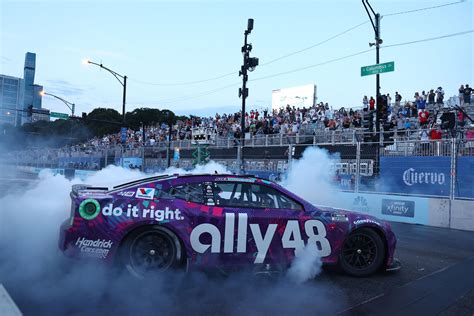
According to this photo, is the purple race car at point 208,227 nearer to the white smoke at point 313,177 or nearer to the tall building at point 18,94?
the white smoke at point 313,177

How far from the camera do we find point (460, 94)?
59.2 feet

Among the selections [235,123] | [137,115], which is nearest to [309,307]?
[235,123]

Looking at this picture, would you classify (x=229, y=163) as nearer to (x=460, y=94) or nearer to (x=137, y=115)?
(x=460, y=94)

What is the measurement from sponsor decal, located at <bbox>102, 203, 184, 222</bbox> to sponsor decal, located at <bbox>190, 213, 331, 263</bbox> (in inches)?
12.4

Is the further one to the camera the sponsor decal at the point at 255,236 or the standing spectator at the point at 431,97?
the standing spectator at the point at 431,97

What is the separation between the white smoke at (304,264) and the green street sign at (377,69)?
1028 centimetres

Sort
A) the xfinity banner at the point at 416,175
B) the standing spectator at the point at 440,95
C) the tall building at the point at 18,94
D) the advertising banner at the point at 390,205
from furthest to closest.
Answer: the tall building at the point at 18,94 → the standing spectator at the point at 440,95 → the advertising banner at the point at 390,205 → the xfinity banner at the point at 416,175

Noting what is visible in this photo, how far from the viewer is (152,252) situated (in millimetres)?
4879

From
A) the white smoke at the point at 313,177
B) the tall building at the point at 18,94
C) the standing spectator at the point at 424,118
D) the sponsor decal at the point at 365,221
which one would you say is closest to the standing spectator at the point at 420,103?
the standing spectator at the point at 424,118

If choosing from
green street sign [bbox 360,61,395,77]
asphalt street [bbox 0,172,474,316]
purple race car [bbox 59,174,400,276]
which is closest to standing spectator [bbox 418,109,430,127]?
green street sign [bbox 360,61,395,77]

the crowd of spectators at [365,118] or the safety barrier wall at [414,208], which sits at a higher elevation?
the crowd of spectators at [365,118]

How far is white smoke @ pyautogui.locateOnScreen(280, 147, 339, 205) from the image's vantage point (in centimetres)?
1262

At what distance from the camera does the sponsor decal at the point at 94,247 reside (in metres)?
4.66

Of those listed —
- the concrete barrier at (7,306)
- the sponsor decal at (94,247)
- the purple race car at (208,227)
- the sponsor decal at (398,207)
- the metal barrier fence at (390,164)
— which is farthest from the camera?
the sponsor decal at (398,207)
